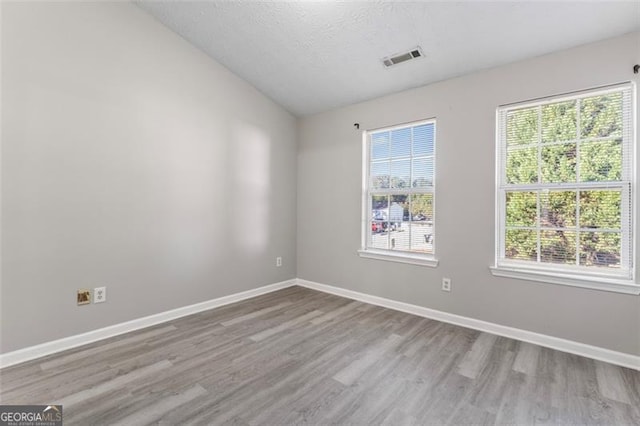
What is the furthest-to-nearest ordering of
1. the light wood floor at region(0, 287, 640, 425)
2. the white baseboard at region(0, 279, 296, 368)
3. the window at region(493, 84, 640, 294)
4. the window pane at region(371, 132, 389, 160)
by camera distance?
the window pane at region(371, 132, 389, 160) → the window at region(493, 84, 640, 294) → the white baseboard at region(0, 279, 296, 368) → the light wood floor at region(0, 287, 640, 425)

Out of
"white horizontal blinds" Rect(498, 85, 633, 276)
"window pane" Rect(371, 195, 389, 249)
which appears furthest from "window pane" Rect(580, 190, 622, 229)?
"window pane" Rect(371, 195, 389, 249)

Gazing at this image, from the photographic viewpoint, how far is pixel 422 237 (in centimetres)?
325

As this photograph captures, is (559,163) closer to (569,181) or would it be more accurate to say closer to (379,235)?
(569,181)

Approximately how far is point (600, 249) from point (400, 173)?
1869mm

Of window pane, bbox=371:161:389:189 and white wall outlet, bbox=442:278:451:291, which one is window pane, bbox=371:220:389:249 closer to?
window pane, bbox=371:161:389:189

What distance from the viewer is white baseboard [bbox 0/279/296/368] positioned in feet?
7.02

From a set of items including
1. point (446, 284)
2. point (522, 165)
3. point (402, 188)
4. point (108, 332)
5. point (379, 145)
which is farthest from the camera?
point (379, 145)

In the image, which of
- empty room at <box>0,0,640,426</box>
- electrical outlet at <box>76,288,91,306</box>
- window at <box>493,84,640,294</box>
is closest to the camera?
empty room at <box>0,0,640,426</box>

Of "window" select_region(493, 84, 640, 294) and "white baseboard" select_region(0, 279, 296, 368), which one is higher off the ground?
"window" select_region(493, 84, 640, 294)

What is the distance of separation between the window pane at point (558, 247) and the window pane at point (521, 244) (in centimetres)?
6

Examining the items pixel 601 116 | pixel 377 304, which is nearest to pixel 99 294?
Result: pixel 377 304

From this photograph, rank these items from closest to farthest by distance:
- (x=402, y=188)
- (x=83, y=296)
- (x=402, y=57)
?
(x=83, y=296), (x=402, y=57), (x=402, y=188)

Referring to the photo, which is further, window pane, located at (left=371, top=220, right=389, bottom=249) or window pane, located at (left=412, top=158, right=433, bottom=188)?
window pane, located at (left=371, top=220, right=389, bottom=249)

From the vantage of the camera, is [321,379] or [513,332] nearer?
[321,379]
